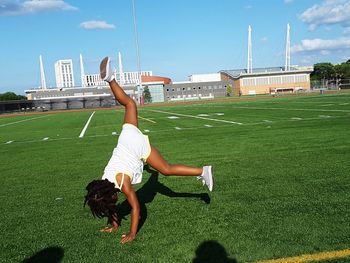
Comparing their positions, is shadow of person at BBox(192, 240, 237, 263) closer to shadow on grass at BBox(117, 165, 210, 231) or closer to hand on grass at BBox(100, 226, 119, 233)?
shadow on grass at BBox(117, 165, 210, 231)

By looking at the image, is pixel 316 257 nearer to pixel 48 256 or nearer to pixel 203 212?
pixel 203 212

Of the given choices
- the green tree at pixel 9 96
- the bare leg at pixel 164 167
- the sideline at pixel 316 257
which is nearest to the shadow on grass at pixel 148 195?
the bare leg at pixel 164 167

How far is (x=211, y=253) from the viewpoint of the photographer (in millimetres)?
4105

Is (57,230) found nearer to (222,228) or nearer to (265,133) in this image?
(222,228)

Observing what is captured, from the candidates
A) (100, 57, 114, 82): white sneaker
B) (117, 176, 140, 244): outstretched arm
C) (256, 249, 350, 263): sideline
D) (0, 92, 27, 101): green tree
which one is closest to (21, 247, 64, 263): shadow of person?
(117, 176, 140, 244): outstretched arm

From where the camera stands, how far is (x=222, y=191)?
6.38 m

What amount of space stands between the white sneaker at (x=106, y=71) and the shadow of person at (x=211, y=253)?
102 inches

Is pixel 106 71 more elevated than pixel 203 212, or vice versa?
pixel 106 71

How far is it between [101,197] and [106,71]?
73.9 inches

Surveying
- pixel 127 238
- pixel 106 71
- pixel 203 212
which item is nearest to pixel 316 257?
pixel 203 212

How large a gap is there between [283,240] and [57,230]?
2734 mm

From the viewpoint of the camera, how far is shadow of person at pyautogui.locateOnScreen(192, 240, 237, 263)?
12.9ft

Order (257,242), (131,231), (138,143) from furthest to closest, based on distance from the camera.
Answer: (138,143), (131,231), (257,242)

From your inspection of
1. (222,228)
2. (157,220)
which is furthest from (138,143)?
(222,228)
